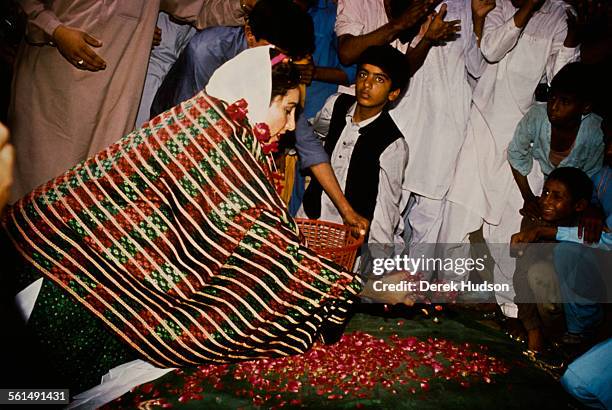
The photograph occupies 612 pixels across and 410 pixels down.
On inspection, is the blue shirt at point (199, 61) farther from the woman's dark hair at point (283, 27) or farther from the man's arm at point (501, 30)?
the man's arm at point (501, 30)

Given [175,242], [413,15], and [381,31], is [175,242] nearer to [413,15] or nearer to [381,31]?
[381,31]

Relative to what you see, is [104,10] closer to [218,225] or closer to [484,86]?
[218,225]

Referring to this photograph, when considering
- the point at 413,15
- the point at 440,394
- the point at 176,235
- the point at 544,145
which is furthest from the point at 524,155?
the point at 176,235

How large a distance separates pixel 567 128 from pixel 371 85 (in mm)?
1324

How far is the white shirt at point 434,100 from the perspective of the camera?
3.96 m

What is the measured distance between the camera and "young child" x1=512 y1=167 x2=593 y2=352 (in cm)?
354

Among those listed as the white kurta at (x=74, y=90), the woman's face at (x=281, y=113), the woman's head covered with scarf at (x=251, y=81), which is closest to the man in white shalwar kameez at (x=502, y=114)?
the woman's face at (x=281, y=113)

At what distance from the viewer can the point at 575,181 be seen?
3.59 metres

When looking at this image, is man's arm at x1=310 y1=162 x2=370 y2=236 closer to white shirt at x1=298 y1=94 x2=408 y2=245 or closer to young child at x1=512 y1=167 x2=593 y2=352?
white shirt at x1=298 y1=94 x2=408 y2=245

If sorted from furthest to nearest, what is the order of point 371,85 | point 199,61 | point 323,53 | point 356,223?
point 323,53 → point 371,85 → point 199,61 → point 356,223

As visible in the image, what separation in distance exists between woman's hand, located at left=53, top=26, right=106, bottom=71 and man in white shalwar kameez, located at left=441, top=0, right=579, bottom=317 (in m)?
2.57

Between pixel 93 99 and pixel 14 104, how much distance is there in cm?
49

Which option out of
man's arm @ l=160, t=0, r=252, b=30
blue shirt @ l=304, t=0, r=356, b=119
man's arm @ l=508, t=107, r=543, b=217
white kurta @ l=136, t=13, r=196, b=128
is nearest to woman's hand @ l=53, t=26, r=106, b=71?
white kurta @ l=136, t=13, r=196, b=128

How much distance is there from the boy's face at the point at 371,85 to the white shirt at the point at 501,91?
0.71 metres
